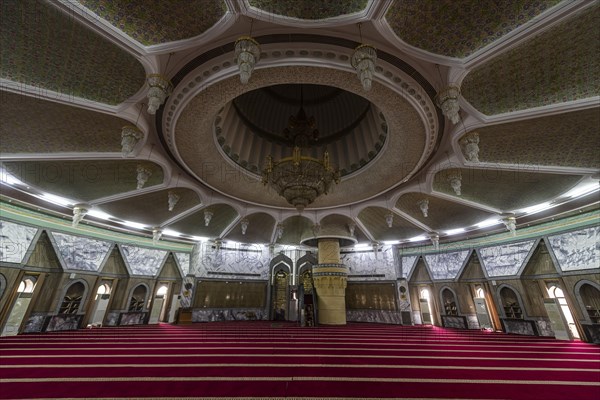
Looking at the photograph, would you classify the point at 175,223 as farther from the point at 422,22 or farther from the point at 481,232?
the point at 481,232

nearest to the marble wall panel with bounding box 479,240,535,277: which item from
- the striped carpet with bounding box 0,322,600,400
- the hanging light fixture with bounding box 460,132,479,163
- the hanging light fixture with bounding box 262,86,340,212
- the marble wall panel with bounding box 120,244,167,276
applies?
the striped carpet with bounding box 0,322,600,400

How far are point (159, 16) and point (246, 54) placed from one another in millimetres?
1232

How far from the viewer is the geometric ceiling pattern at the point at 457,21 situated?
321 centimetres

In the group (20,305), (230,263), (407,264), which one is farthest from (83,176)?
(407,264)

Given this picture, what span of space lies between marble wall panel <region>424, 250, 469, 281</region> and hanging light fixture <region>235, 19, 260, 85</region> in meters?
12.3

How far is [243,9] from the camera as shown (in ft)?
11.0

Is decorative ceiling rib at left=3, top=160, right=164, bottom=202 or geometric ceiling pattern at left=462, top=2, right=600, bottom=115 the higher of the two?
geometric ceiling pattern at left=462, top=2, right=600, bottom=115

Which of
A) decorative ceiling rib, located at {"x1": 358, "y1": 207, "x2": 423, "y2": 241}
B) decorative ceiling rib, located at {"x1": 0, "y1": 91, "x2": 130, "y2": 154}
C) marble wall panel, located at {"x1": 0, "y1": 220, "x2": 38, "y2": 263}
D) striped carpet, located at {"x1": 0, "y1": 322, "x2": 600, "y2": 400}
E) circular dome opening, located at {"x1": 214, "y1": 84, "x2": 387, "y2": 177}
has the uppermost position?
circular dome opening, located at {"x1": 214, "y1": 84, "x2": 387, "y2": 177}

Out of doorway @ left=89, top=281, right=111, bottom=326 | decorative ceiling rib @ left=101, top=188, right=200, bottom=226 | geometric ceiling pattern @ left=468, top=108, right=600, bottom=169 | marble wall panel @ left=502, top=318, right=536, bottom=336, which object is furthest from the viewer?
doorway @ left=89, top=281, right=111, bottom=326

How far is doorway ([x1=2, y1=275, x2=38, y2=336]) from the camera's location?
7.76 metres

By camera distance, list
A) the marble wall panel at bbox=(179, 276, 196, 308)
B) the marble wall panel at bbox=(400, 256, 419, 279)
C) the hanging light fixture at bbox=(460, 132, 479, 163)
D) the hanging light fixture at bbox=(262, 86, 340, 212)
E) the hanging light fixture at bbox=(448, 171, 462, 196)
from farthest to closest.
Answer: the marble wall panel at bbox=(400, 256, 419, 279) < the marble wall panel at bbox=(179, 276, 196, 308) < the hanging light fixture at bbox=(448, 171, 462, 196) < the hanging light fixture at bbox=(262, 86, 340, 212) < the hanging light fixture at bbox=(460, 132, 479, 163)

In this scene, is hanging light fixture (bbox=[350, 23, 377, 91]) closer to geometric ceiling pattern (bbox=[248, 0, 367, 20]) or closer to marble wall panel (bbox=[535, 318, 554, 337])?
geometric ceiling pattern (bbox=[248, 0, 367, 20])

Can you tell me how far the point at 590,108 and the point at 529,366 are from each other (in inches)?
168

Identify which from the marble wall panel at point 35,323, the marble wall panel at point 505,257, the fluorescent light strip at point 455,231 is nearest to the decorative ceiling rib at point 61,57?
the marble wall panel at point 35,323
